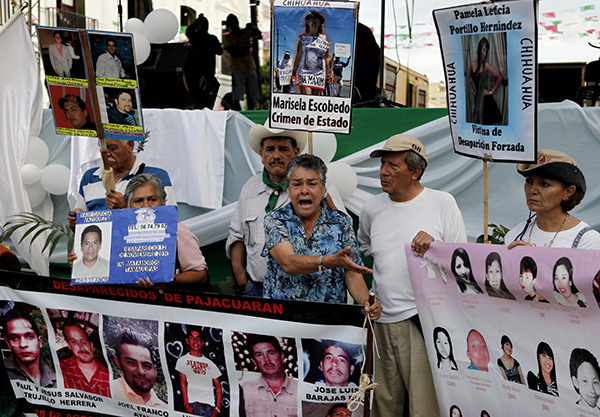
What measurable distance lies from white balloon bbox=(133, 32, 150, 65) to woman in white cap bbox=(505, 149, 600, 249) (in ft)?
13.7

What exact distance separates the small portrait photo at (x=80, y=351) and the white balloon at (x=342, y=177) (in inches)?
77.3

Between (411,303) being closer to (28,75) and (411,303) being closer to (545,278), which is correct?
(545,278)

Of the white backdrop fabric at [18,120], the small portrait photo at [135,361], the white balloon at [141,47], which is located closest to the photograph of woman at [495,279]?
the small portrait photo at [135,361]

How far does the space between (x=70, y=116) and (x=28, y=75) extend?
7.10 feet

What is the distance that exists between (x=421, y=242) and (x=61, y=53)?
7.06 feet

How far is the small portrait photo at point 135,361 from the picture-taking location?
9.07 feet

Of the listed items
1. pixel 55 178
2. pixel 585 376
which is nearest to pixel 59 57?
pixel 55 178

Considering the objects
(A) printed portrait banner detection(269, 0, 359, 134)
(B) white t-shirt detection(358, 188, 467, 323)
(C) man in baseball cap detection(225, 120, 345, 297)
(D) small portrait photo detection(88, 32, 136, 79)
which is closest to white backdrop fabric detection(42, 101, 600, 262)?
(C) man in baseball cap detection(225, 120, 345, 297)

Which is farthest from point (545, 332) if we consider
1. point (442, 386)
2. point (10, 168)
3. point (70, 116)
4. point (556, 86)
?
point (556, 86)

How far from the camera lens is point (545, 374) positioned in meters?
2.41

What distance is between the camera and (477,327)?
103 inches

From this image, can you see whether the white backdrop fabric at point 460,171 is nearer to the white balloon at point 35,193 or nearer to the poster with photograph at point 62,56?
the white balloon at point 35,193

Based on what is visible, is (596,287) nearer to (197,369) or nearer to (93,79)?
(197,369)

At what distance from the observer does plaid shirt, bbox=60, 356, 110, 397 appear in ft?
9.44
